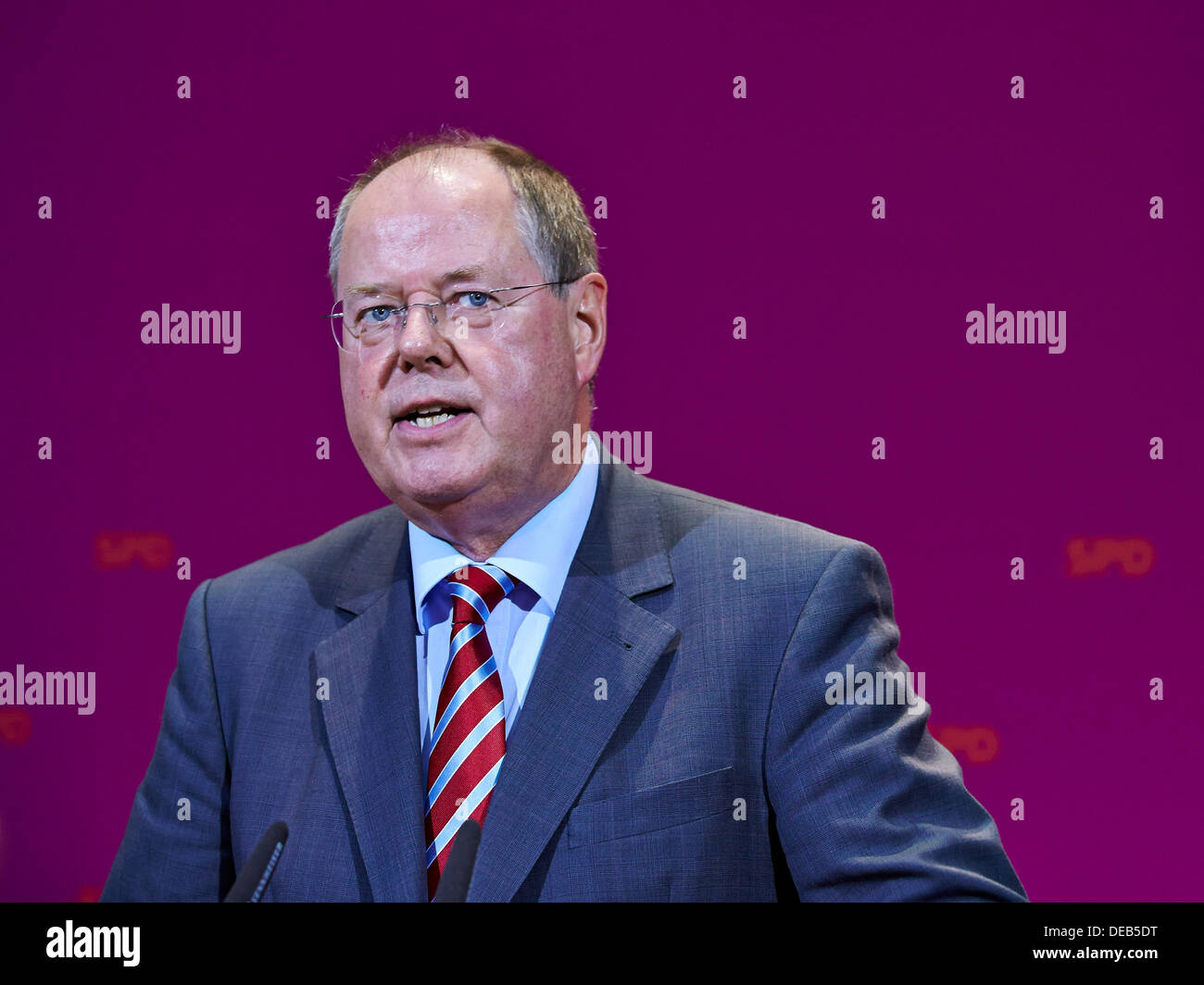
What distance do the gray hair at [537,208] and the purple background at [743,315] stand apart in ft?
2.24

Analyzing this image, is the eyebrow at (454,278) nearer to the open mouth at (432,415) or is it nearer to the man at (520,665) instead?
the man at (520,665)

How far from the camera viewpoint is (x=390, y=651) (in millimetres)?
1685

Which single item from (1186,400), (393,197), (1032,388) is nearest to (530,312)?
(393,197)

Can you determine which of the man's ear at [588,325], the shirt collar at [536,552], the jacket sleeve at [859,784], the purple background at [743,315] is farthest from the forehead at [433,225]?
the purple background at [743,315]

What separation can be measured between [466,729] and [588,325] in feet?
2.15

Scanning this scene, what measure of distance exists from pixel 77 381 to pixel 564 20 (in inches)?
52.2

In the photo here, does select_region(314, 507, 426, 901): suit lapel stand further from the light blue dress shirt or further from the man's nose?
the man's nose

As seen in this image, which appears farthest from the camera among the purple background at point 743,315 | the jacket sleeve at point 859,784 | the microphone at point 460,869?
the purple background at point 743,315

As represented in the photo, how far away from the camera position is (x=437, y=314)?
1644 millimetres

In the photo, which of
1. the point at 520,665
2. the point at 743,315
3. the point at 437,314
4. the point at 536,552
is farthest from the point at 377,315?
Result: the point at 743,315

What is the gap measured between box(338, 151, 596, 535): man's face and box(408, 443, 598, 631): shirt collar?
0.03m

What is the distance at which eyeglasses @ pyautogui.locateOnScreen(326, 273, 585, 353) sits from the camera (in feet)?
5.38

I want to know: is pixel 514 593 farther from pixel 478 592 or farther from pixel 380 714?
pixel 380 714

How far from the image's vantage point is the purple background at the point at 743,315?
8.00ft
